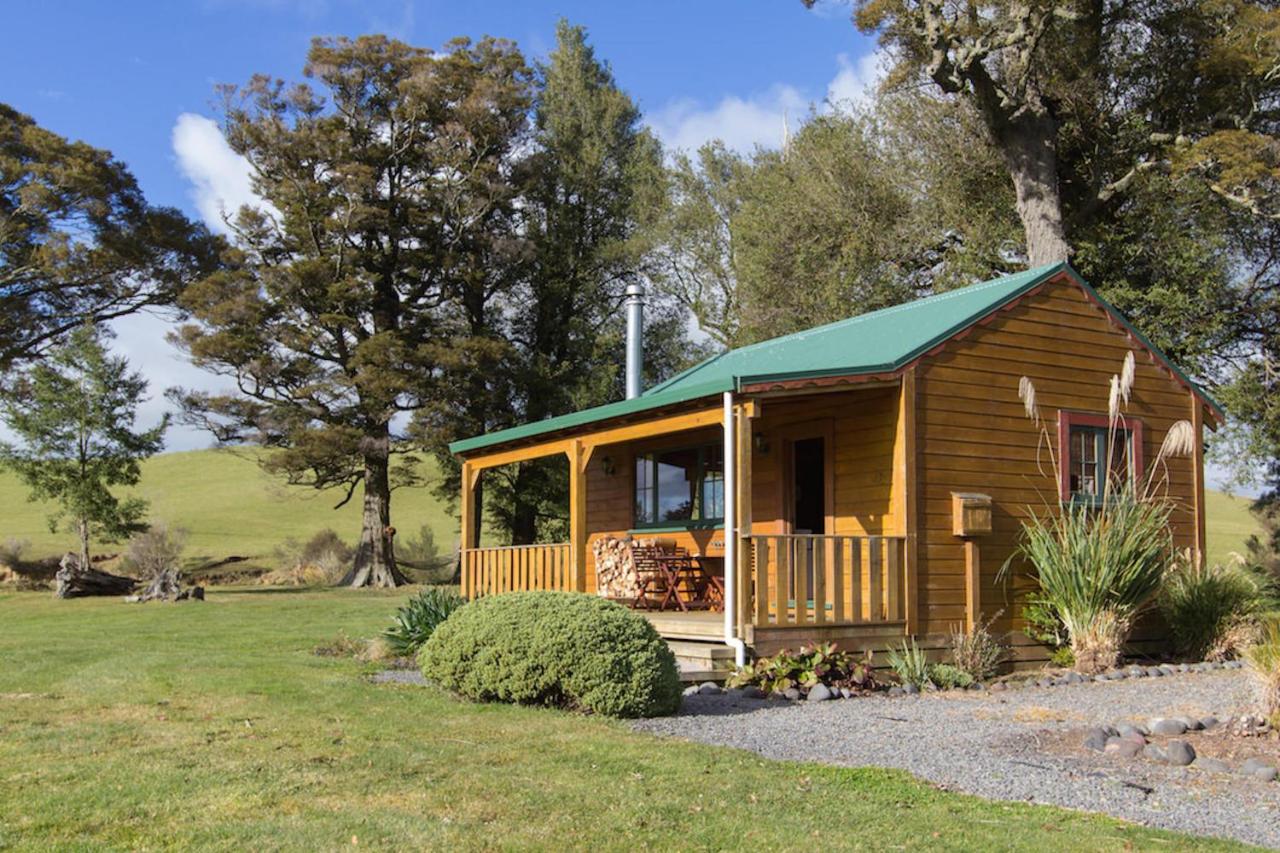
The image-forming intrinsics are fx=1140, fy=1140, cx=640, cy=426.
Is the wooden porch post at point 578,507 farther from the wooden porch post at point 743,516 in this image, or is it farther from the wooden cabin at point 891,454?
the wooden porch post at point 743,516

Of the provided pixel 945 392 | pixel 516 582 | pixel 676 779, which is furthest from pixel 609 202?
pixel 676 779

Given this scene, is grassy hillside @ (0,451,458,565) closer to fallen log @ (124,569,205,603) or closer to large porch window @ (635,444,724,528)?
fallen log @ (124,569,205,603)

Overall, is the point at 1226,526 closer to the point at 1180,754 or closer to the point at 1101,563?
the point at 1101,563

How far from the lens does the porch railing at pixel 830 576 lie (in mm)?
10172

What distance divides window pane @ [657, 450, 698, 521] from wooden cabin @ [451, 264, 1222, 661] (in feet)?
0.13

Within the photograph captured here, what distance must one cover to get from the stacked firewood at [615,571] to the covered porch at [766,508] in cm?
16

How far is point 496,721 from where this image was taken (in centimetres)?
768

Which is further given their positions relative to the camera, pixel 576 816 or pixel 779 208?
pixel 779 208

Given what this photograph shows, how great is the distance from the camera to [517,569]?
48.1 ft

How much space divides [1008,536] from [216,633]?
399 inches

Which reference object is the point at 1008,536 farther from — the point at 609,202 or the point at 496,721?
the point at 609,202

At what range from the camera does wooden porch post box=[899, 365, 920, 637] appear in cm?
1086

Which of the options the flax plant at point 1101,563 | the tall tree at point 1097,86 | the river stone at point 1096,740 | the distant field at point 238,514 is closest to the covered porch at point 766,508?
the flax plant at point 1101,563

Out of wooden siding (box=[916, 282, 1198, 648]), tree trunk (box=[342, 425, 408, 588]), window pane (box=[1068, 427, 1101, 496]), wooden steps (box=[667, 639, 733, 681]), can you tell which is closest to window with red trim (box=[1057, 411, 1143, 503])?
window pane (box=[1068, 427, 1101, 496])
